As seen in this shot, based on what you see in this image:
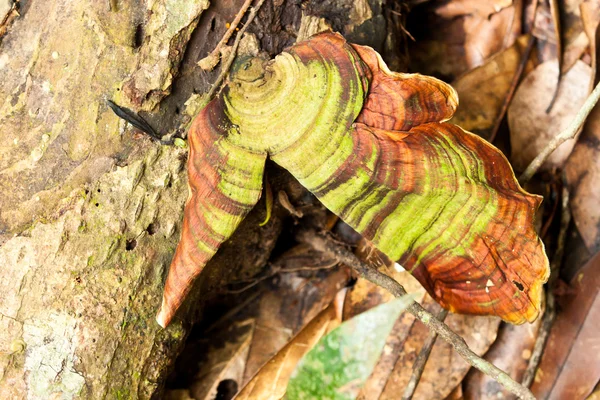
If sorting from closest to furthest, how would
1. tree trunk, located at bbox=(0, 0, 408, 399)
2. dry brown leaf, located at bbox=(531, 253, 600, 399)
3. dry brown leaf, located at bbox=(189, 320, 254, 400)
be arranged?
tree trunk, located at bbox=(0, 0, 408, 399) → dry brown leaf, located at bbox=(531, 253, 600, 399) → dry brown leaf, located at bbox=(189, 320, 254, 400)

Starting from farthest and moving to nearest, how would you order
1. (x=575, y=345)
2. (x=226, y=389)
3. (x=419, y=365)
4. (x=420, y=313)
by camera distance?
(x=226, y=389) < (x=575, y=345) < (x=419, y=365) < (x=420, y=313)

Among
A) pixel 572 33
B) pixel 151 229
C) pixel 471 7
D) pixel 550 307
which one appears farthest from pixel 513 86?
pixel 151 229

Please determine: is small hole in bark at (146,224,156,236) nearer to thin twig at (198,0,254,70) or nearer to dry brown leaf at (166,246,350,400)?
thin twig at (198,0,254,70)

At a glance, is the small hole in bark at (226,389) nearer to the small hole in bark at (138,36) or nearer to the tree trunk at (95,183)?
the tree trunk at (95,183)

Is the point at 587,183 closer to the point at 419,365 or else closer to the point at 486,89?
the point at 486,89

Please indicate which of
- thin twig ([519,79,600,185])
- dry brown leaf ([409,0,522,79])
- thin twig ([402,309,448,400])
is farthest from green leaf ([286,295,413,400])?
dry brown leaf ([409,0,522,79])

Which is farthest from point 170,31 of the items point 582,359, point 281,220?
point 582,359

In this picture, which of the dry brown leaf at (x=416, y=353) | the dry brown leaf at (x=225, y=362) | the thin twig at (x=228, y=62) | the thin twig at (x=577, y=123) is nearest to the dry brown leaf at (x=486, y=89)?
the thin twig at (x=577, y=123)
